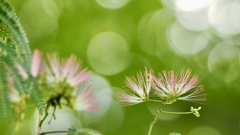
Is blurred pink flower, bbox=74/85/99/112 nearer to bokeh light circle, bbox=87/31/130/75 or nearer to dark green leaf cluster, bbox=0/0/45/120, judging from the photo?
dark green leaf cluster, bbox=0/0/45/120

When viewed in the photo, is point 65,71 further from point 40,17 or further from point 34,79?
point 40,17

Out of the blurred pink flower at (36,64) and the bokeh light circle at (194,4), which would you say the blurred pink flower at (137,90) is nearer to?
the blurred pink flower at (36,64)

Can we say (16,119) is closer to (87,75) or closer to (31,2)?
(87,75)

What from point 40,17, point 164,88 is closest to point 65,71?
point 164,88

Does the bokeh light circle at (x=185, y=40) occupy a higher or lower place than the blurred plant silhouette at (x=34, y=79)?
higher

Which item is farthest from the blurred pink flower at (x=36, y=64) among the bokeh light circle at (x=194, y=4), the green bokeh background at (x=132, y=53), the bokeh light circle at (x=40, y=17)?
the bokeh light circle at (x=194, y=4)

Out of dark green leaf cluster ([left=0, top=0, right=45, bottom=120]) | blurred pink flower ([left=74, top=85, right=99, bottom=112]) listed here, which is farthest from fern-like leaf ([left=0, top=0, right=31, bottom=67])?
blurred pink flower ([left=74, top=85, right=99, bottom=112])

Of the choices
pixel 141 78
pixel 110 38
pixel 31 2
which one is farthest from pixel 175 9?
pixel 141 78
